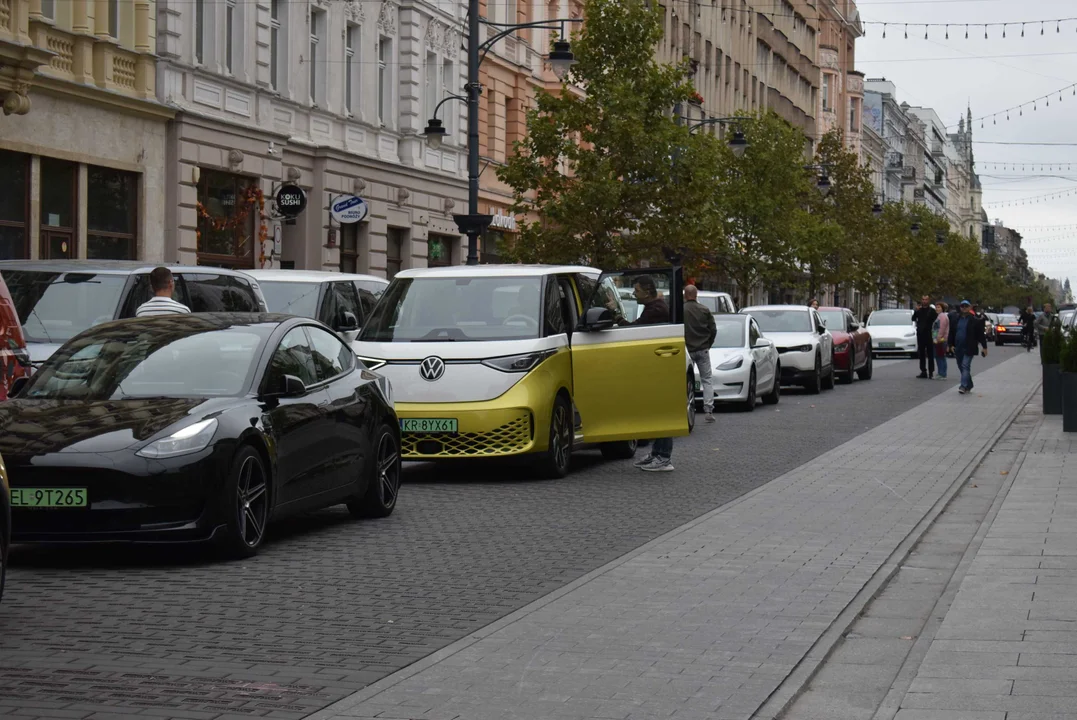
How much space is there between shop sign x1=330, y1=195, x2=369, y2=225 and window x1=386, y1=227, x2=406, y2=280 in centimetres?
541

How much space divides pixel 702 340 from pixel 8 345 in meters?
13.3

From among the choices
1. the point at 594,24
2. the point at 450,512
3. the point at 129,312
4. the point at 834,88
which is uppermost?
the point at 834,88

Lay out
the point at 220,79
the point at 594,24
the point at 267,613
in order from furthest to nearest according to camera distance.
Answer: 1. the point at 594,24
2. the point at 220,79
3. the point at 267,613

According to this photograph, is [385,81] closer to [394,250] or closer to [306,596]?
[394,250]

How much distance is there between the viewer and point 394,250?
40.9 meters

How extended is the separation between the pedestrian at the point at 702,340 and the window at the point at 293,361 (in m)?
12.5

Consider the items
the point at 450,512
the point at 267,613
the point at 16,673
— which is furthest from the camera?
the point at 450,512

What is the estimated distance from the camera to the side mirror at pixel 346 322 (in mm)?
20141

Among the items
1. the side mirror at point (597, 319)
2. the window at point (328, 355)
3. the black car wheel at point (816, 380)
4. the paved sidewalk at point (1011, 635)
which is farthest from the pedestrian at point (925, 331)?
the window at point (328, 355)

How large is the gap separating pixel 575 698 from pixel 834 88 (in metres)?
113

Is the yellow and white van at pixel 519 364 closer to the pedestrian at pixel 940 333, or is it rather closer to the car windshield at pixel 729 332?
the car windshield at pixel 729 332

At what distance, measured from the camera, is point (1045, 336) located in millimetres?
25031

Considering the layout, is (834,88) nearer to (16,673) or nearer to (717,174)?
(717,174)

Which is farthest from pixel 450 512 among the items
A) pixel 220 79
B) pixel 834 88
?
pixel 834 88
